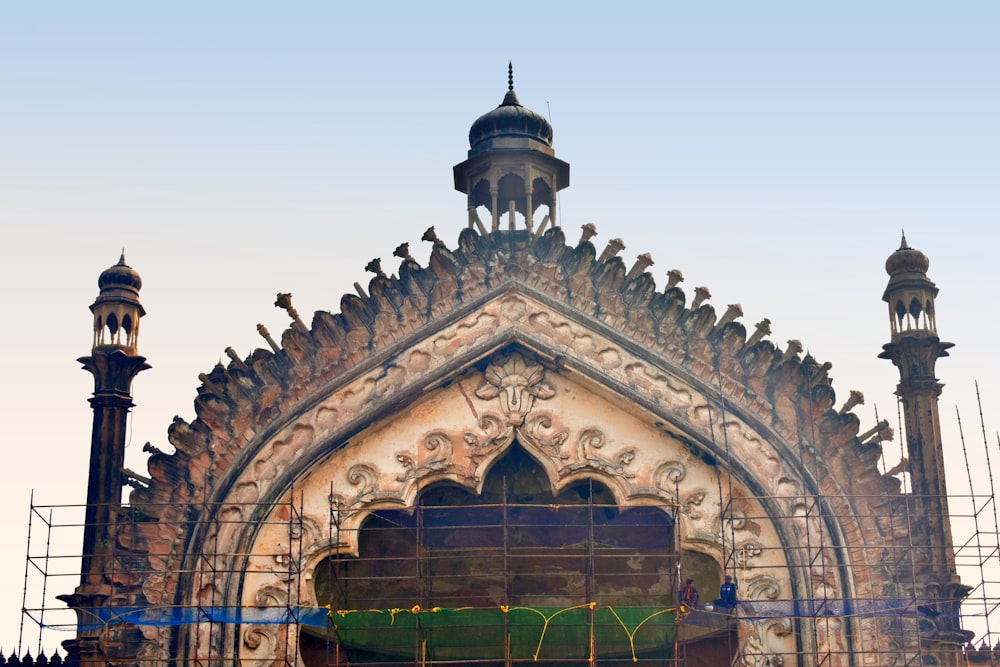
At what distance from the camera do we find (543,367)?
62.3ft

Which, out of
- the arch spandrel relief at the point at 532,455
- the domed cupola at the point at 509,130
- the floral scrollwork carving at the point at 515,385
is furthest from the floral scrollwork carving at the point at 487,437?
the domed cupola at the point at 509,130

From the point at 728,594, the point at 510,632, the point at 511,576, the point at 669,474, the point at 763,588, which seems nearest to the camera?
the point at 728,594

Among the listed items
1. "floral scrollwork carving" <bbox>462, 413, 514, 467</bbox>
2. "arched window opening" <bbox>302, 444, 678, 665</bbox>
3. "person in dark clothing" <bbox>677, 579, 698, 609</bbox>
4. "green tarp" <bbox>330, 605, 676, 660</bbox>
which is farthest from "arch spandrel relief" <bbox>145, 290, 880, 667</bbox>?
"green tarp" <bbox>330, 605, 676, 660</bbox>

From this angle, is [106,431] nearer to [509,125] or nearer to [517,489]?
[517,489]

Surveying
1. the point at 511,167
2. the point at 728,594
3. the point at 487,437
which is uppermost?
the point at 511,167

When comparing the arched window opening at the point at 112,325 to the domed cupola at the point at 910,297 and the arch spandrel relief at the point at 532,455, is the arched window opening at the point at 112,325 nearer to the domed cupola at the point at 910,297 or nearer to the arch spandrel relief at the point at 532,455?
the arch spandrel relief at the point at 532,455

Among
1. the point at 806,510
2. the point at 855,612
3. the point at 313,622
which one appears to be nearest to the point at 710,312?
the point at 806,510

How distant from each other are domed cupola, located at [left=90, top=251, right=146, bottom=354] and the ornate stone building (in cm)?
3

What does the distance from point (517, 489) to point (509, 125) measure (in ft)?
16.4

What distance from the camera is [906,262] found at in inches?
757

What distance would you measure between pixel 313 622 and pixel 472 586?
8.06 feet

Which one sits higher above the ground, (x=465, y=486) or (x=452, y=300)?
(x=452, y=300)

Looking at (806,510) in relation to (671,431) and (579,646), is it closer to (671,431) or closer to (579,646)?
(671,431)

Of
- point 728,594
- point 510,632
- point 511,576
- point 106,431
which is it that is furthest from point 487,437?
point 106,431
